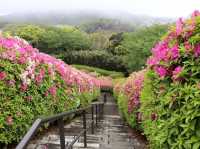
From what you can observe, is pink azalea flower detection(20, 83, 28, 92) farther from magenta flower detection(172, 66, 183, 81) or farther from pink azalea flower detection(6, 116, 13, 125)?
magenta flower detection(172, 66, 183, 81)

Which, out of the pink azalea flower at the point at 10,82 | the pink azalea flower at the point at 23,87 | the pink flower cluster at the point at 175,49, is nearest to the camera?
the pink flower cluster at the point at 175,49

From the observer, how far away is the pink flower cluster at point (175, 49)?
9.81 ft

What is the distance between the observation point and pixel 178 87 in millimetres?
2955

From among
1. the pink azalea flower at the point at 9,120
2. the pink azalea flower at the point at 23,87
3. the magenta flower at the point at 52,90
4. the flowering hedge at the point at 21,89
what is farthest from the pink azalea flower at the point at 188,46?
the magenta flower at the point at 52,90

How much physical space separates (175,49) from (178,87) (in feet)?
1.33

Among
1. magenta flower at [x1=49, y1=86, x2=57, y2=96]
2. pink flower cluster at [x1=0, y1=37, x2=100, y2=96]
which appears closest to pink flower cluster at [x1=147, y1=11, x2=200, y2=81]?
pink flower cluster at [x1=0, y1=37, x2=100, y2=96]

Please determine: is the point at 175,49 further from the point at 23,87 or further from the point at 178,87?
the point at 23,87

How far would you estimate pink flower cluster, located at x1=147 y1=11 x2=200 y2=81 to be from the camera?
9.81ft

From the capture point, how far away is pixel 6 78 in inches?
180

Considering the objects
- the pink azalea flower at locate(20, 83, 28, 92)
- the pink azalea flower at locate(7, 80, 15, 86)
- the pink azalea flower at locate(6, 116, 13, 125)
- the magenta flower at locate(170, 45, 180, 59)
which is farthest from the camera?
the pink azalea flower at locate(20, 83, 28, 92)

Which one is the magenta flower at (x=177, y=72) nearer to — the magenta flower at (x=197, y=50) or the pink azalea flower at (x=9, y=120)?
the magenta flower at (x=197, y=50)

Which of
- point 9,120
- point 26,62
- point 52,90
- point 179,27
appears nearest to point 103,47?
point 52,90

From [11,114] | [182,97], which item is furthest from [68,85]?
[182,97]

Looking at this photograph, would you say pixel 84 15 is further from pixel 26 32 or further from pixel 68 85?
pixel 68 85
